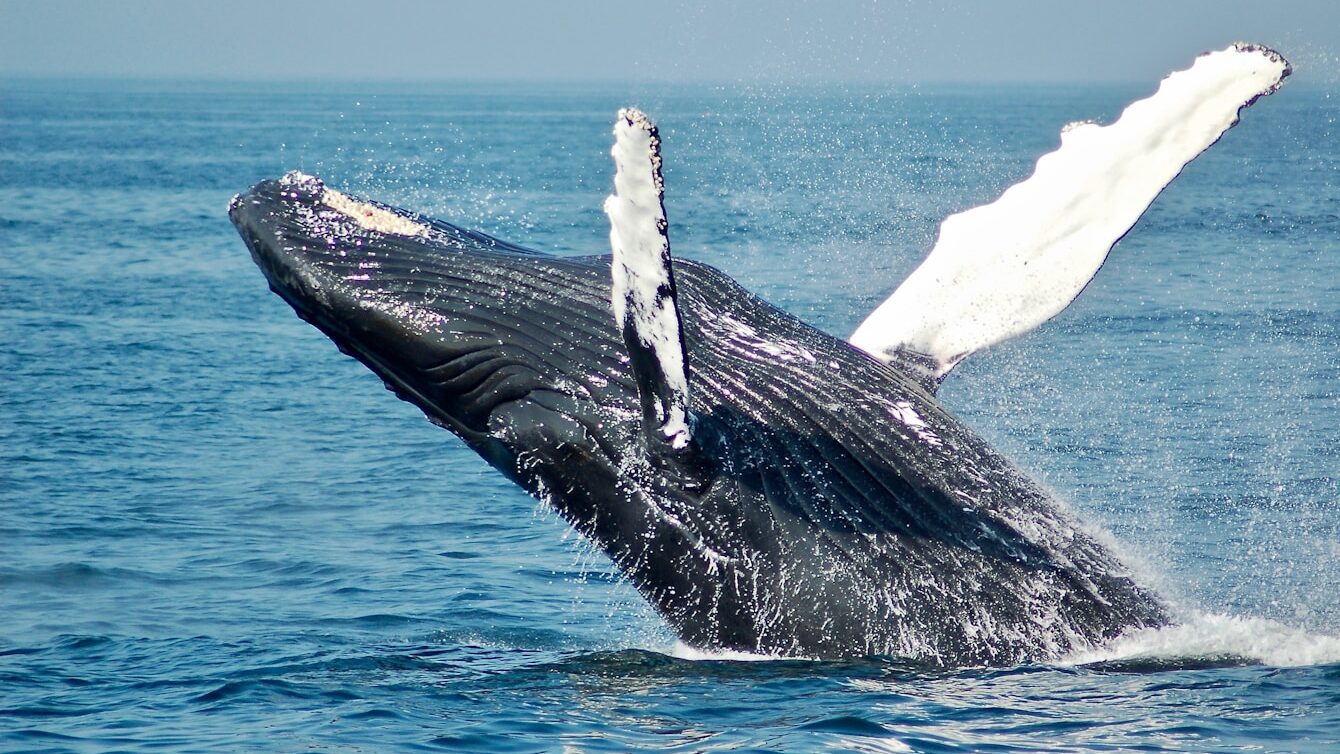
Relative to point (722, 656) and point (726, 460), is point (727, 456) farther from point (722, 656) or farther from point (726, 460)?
point (722, 656)

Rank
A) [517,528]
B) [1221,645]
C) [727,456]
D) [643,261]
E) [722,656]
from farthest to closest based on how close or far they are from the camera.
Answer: [517,528] → [1221,645] → [722,656] → [727,456] → [643,261]

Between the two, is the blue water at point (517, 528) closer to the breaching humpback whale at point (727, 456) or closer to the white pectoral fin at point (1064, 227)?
the breaching humpback whale at point (727, 456)

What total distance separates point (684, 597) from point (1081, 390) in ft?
34.7

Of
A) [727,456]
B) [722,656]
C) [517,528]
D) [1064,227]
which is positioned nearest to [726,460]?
[727,456]

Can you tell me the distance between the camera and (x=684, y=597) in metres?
7.07

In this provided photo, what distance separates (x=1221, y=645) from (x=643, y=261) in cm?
348

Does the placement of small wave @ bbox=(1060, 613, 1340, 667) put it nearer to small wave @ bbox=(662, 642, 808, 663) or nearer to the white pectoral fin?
small wave @ bbox=(662, 642, 808, 663)

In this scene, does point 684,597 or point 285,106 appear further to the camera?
point 285,106

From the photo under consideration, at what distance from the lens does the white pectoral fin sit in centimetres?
747

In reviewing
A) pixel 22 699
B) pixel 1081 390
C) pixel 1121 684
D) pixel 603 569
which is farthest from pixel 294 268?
pixel 1081 390

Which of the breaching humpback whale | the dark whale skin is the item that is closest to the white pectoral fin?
the breaching humpback whale

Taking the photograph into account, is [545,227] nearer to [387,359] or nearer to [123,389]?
[123,389]

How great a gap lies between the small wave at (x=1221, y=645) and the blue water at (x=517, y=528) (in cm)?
2

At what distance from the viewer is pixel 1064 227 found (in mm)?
7633
